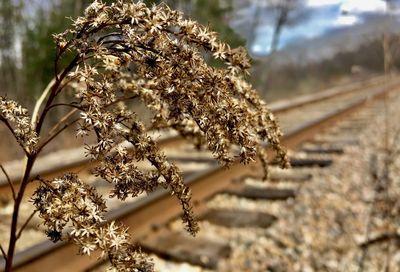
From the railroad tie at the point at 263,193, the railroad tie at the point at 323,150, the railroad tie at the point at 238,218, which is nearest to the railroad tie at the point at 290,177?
the railroad tie at the point at 263,193

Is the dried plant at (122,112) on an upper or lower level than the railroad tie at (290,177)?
lower

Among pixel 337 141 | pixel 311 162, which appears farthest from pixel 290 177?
pixel 337 141

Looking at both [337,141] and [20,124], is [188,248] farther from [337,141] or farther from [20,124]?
[337,141]

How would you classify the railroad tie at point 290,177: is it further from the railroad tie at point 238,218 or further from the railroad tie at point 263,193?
the railroad tie at point 238,218

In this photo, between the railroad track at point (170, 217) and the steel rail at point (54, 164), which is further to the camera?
the steel rail at point (54, 164)

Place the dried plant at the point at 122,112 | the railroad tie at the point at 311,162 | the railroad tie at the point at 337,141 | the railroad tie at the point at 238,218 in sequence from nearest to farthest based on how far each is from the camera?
the dried plant at the point at 122,112
the railroad tie at the point at 238,218
the railroad tie at the point at 311,162
the railroad tie at the point at 337,141

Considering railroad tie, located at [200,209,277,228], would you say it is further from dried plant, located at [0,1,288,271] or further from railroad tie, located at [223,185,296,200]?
dried plant, located at [0,1,288,271]

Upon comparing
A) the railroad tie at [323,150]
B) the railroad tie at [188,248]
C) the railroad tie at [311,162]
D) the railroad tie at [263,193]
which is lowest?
the railroad tie at [188,248]

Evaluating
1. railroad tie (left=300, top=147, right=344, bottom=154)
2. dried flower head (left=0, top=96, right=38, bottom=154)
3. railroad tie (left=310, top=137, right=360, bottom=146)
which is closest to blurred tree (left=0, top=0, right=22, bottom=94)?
railroad tie (left=310, top=137, right=360, bottom=146)
